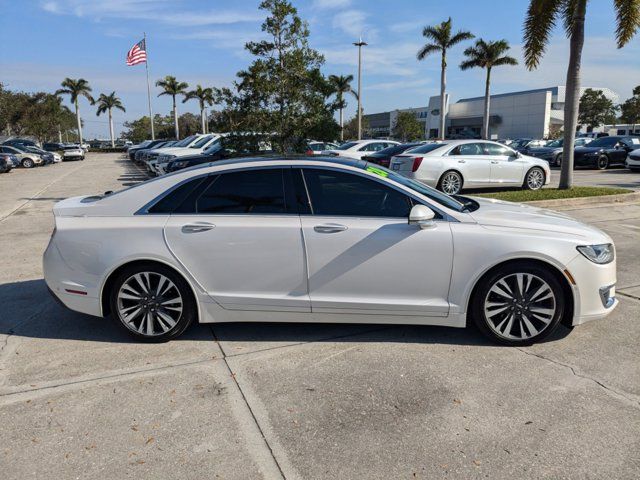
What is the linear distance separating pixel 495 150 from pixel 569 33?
3440 millimetres

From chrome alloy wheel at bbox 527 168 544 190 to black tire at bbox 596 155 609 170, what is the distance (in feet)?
37.5

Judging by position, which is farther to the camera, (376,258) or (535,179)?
(535,179)

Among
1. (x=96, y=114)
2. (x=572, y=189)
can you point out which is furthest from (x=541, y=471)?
(x=96, y=114)

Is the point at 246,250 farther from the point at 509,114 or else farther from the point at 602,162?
the point at 509,114

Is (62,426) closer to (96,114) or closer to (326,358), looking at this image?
(326,358)

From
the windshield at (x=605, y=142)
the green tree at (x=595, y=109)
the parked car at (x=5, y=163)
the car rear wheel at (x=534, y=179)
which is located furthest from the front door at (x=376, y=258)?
the green tree at (x=595, y=109)

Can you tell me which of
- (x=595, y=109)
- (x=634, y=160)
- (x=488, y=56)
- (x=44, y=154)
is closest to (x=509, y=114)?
(x=595, y=109)

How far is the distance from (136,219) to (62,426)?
1716 millimetres

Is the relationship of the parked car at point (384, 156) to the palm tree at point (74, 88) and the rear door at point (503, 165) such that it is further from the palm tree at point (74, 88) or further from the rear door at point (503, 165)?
the palm tree at point (74, 88)

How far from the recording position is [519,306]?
13.2ft

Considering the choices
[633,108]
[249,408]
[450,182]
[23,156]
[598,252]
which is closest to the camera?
[249,408]

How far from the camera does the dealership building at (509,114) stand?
68.1 meters

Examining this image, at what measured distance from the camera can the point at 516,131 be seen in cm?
7256

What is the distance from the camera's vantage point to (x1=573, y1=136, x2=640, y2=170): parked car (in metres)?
23.2
